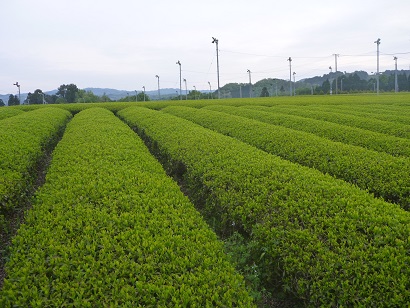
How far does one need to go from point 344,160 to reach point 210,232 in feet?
13.7

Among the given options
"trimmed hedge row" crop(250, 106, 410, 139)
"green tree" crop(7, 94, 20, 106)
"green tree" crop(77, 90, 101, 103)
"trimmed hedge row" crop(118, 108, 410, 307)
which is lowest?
"trimmed hedge row" crop(118, 108, 410, 307)

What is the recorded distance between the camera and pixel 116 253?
10.9 ft

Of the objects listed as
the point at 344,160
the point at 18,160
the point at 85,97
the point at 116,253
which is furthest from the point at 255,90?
the point at 116,253

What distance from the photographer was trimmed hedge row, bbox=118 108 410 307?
10.2 feet

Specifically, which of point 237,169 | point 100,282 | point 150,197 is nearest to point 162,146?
point 237,169

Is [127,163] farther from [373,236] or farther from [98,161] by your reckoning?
[373,236]

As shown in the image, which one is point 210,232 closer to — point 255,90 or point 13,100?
point 13,100

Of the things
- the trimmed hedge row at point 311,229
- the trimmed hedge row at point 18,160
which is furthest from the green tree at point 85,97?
the trimmed hedge row at point 311,229

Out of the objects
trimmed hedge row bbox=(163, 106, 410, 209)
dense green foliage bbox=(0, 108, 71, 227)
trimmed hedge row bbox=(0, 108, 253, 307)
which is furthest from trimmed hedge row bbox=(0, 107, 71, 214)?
trimmed hedge row bbox=(163, 106, 410, 209)

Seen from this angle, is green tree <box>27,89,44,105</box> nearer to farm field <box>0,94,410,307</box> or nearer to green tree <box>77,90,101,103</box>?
green tree <box>77,90,101,103</box>

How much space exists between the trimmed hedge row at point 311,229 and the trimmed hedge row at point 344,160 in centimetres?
104

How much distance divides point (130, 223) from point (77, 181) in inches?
74.9

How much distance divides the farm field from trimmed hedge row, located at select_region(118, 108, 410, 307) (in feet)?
0.05

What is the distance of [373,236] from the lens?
3.65 meters
